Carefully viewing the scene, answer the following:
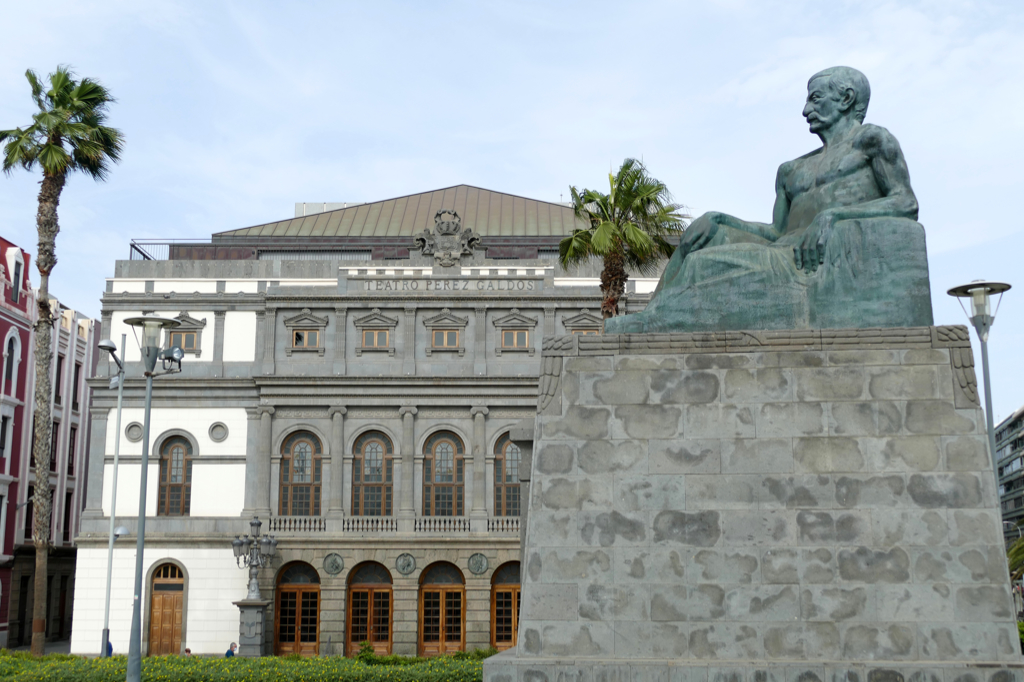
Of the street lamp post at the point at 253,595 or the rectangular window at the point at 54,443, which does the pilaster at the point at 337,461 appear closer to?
the street lamp post at the point at 253,595

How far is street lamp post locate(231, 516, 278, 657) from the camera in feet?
128

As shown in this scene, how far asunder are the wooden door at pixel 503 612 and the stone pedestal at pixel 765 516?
1219 inches

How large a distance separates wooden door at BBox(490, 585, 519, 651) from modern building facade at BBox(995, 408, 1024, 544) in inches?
2974

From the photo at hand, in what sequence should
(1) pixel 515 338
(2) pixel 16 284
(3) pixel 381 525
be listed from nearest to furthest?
(3) pixel 381 525
(1) pixel 515 338
(2) pixel 16 284

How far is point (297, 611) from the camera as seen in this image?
40.8 metres

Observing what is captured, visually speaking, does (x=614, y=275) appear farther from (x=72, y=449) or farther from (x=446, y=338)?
(x=72, y=449)

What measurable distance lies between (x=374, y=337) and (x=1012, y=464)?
91.3 m

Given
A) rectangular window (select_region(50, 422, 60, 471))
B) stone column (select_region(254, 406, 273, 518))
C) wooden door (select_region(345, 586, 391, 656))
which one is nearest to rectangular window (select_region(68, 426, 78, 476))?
rectangular window (select_region(50, 422, 60, 471))

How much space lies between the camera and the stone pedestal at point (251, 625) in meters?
38.9

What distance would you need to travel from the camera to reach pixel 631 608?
10.1m

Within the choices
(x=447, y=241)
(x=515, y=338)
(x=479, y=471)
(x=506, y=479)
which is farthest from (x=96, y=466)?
(x=515, y=338)

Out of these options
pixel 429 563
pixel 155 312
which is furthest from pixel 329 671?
pixel 155 312

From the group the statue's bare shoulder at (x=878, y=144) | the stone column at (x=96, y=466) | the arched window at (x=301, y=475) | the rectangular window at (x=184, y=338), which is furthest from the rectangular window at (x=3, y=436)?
the statue's bare shoulder at (x=878, y=144)

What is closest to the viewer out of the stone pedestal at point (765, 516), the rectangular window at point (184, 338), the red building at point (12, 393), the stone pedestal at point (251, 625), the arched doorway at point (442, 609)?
the stone pedestal at point (765, 516)
